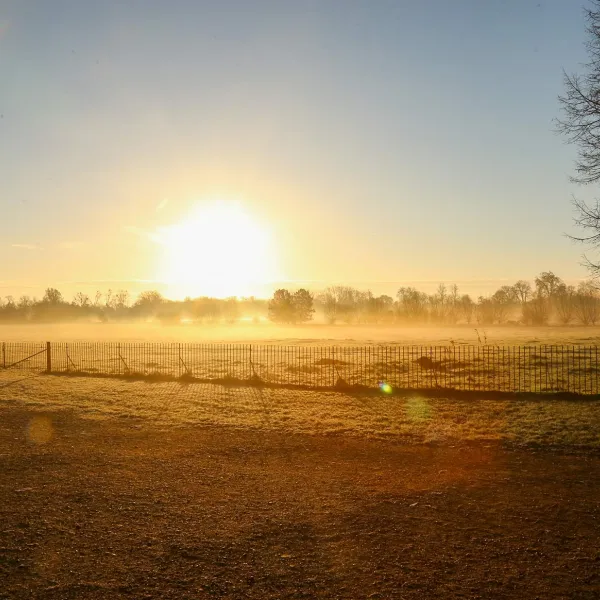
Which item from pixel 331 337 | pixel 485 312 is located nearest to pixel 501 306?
pixel 485 312

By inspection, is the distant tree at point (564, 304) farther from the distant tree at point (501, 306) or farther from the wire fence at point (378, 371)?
the wire fence at point (378, 371)

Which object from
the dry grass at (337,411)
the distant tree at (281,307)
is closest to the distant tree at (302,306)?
the distant tree at (281,307)

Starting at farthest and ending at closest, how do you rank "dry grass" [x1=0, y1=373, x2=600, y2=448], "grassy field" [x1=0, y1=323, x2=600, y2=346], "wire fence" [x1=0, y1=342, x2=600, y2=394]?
"grassy field" [x1=0, y1=323, x2=600, y2=346] → "wire fence" [x1=0, y1=342, x2=600, y2=394] → "dry grass" [x1=0, y1=373, x2=600, y2=448]

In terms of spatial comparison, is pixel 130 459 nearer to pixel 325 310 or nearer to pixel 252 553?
pixel 252 553

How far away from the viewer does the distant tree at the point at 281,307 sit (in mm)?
106750

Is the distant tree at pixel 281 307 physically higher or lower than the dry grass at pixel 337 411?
higher

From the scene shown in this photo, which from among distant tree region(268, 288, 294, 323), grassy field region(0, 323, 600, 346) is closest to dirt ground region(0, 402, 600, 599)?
grassy field region(0, 323, 600, 346)

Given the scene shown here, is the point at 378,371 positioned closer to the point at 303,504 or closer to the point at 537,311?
the point at 303,504

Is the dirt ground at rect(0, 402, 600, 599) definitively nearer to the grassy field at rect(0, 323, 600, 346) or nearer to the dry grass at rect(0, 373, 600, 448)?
the dry grass at rect(0, 373, 600, 448)

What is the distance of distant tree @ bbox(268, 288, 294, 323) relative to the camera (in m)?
107

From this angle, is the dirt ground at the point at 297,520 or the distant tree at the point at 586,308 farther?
the distant tree at the point at 586,308

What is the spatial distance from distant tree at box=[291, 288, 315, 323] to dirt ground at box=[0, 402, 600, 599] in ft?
310

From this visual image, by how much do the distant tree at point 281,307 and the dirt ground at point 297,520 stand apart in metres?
93.8

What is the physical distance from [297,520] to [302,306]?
329ft
